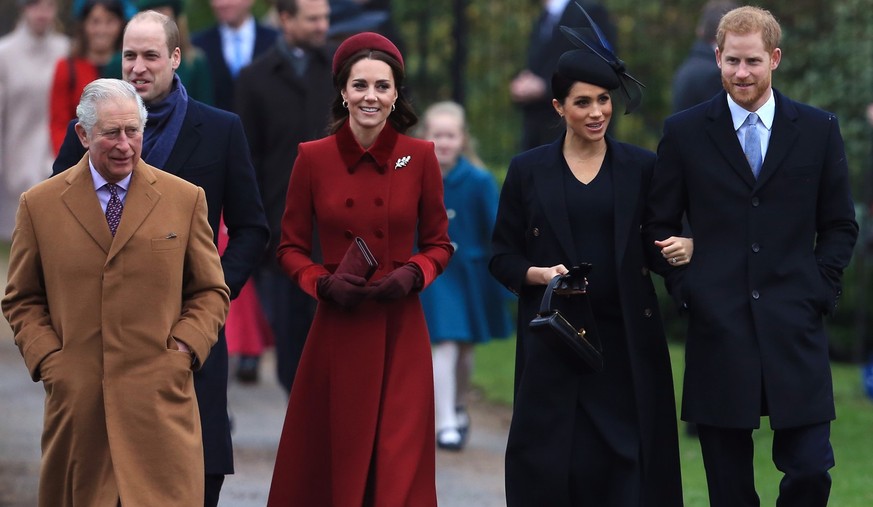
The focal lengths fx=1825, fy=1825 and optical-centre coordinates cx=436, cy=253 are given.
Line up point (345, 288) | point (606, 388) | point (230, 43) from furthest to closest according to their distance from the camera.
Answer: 1. point (230, 43)
2. point (606, 388)
3. point (345, 288)

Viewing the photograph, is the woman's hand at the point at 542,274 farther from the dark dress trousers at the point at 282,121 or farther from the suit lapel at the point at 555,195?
the dark dress trousers at the point at 282,121

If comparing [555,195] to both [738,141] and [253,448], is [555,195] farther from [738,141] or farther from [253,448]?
[253,448]

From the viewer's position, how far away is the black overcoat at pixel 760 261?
649 cm

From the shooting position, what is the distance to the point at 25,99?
37.5ft

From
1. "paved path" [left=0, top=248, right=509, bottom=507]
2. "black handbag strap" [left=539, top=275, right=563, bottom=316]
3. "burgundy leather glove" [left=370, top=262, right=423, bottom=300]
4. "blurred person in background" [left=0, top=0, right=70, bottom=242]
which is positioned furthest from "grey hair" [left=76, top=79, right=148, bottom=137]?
"blurred person in background" [left=0, top=0, right=70, bottom=242]

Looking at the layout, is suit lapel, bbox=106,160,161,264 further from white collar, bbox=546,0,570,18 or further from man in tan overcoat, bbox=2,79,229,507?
white collar, bbox=546,0,570,18

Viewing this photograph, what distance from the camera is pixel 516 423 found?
6.75 metres

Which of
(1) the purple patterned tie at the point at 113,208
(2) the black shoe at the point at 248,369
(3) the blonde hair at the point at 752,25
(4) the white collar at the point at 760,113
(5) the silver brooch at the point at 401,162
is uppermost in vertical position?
(3) the blonde hair at the point at 752,25

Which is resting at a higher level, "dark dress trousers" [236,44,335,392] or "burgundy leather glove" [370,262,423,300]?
"dark dress trousers" [236,44,335,392]

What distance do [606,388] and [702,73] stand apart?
3830 mm

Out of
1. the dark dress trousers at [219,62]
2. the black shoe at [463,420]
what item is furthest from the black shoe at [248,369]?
the black shoe at [463,420]

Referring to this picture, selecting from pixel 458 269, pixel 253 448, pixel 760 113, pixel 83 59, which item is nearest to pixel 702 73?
pixel 458 269

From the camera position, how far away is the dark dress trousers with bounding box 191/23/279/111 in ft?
36.5

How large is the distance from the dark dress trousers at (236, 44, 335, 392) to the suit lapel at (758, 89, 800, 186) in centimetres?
342
